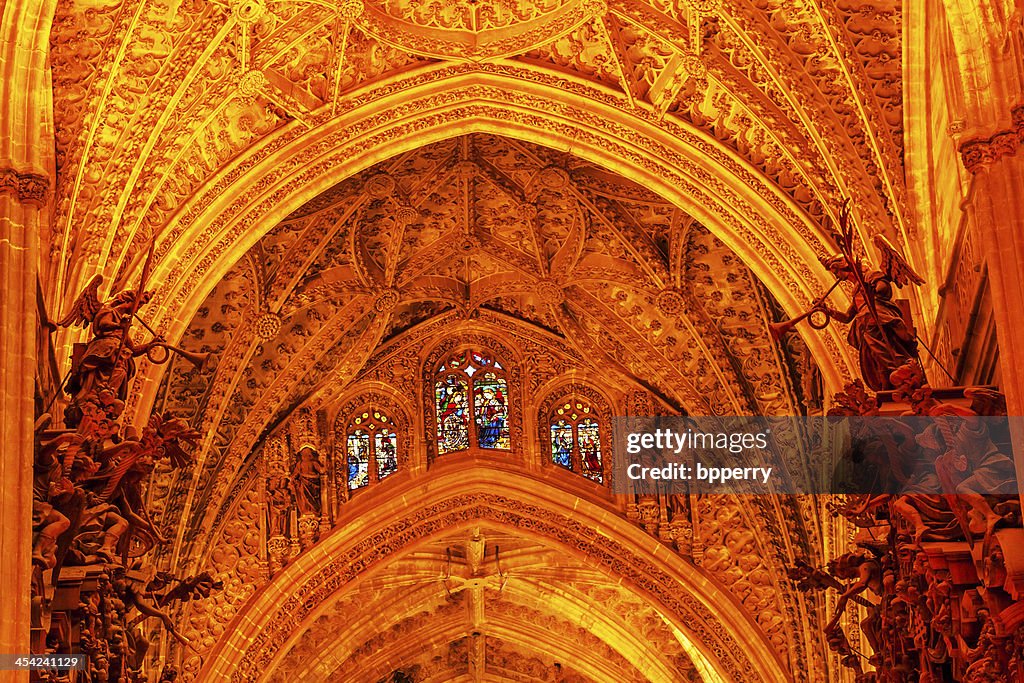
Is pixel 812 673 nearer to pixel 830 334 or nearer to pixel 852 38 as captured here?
pixel 830 334

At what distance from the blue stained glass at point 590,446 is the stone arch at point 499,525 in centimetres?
59

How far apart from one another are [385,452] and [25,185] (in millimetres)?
11693

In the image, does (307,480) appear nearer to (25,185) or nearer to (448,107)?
(448,107)

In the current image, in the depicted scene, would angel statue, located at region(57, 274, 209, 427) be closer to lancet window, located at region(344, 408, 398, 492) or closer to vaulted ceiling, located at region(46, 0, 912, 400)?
vaulted ceiling, located at region(46, 0, 912, 400)

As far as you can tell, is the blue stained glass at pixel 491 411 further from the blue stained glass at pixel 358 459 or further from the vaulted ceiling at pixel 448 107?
the vaulted ceiling at pixel 448 107

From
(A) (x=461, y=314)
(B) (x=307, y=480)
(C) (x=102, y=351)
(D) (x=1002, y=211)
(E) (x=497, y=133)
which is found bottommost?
(D) (x=1002, y=211)

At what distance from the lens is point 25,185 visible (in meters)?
15.9

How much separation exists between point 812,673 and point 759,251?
6.18 metres

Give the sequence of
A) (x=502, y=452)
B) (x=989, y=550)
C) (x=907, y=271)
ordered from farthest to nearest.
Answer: (x=502, y=452)
(x=907, y=271)
(x=989, y=550)

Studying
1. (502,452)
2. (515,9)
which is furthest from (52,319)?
(502,452)

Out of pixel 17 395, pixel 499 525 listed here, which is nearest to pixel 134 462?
pixel 17 395

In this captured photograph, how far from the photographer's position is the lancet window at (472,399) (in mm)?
27172

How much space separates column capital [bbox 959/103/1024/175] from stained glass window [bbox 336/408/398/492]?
43.4 feet

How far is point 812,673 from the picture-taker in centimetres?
2491
